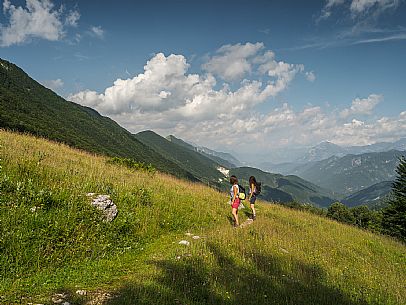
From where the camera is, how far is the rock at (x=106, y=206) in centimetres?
986

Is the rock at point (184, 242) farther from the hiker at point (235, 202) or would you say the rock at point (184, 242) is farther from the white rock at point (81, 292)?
the white rock at point (81, 292)

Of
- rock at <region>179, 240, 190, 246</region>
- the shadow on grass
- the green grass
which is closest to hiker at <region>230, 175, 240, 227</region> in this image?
the green grass

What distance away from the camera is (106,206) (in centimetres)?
1009

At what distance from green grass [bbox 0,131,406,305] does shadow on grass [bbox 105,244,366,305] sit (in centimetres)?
3

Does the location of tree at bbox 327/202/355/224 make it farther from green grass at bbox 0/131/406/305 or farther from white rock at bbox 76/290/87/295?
white rock at bbox 76/290/87/295

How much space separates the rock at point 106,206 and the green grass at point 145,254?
289 mm

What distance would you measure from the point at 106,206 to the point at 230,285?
17.3ft

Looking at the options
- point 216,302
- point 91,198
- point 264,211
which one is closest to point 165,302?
point 216,302

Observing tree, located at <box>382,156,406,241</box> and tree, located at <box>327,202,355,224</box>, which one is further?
tree, located at <box>327,202,355,224</box>

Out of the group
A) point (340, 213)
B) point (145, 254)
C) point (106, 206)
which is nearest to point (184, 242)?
point (145, 254)

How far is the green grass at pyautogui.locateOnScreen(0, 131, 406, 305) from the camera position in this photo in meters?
6.58

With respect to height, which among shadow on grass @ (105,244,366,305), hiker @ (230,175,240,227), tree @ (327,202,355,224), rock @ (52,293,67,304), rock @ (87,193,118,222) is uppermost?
hiker @ (230,175,240,227)

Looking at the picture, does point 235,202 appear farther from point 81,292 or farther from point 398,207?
Result: point 398,207

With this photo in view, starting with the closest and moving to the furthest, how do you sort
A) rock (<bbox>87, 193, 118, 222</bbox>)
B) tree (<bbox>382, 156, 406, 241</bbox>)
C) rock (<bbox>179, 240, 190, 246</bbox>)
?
rock (<bbox>87, 193, 118, 222</bbox>) → rock (<bbox>179, 240, 190, 246</bbox>) → tree (<bbox>382, 156, 406, 241</bbox>)
